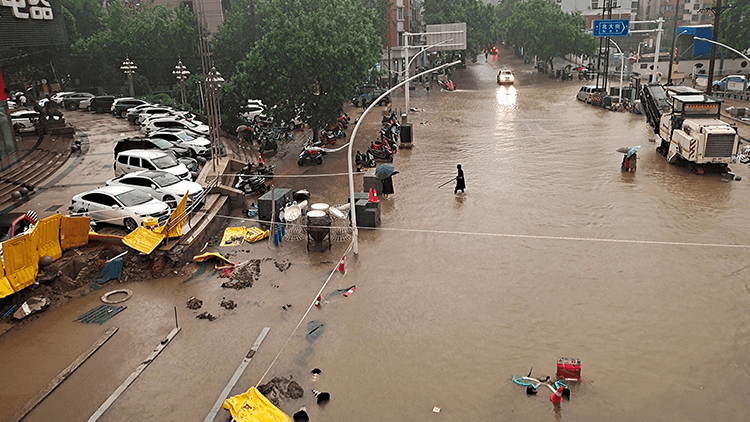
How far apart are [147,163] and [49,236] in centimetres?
857

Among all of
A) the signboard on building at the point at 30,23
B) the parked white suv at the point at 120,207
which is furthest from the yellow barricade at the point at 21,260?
the signboard on building at the point at 30,23

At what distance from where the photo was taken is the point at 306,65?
105ft

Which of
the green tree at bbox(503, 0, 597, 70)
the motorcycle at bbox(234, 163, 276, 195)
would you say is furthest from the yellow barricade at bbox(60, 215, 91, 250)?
the green tree at bbox(503, 0, 597, 70)

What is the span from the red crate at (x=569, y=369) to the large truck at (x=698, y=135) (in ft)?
60.3

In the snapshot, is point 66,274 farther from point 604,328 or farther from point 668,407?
point 668,407

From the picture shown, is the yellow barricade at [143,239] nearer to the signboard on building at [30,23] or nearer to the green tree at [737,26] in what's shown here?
the signboard on building at [30,23]

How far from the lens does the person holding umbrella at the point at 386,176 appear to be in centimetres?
2311

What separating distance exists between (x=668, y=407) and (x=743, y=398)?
1470mm

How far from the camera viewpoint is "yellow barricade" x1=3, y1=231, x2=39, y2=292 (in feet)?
48.8

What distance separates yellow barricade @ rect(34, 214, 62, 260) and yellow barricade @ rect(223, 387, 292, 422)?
9.11 metres

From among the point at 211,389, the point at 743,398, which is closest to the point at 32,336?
the point at 211,389

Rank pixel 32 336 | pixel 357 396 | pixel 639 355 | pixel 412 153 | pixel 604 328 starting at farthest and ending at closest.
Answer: pixel 412 153 < pixel 32 336 < pixel 604 328 < pixel 639 355 < pixel 357 396

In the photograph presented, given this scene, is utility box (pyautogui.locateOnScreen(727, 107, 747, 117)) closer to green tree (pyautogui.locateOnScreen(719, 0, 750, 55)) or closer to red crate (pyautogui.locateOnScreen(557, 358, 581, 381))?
green tree (pyautogui.locateOnScreen(719, 0, 750, 55))

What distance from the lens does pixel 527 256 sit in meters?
17.1
